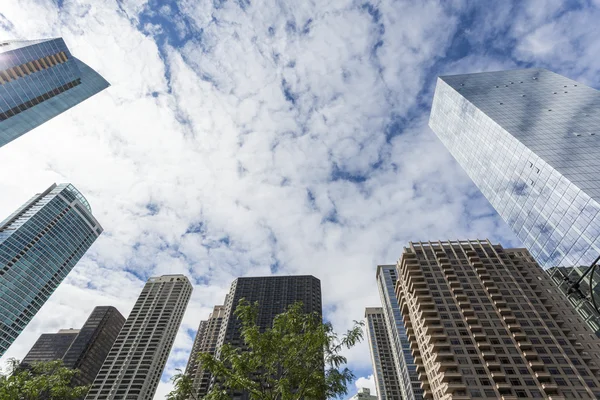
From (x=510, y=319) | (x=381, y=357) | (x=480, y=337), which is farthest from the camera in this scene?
(x=381, y=357)

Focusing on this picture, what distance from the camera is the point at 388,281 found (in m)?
159

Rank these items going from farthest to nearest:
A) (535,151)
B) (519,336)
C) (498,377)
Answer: (519,336), (535,151), (498,377)

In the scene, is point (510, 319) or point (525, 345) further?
point (510, 319)

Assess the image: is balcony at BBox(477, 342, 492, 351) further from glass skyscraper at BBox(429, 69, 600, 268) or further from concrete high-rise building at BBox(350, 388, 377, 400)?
concrete high-rise building at BBox(350, 388, 377, 400)

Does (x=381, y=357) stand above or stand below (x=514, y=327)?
above

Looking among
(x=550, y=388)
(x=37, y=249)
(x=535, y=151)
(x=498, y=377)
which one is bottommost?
(x=550, y=388)

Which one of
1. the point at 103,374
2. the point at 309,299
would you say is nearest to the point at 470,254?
the point at 309,299

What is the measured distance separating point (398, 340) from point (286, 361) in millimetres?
139393

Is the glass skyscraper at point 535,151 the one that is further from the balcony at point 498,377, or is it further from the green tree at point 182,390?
the green tree at point 182,390

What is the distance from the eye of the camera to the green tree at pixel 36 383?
54.6 ft

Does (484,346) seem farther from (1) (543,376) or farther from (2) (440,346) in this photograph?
(1) (543,376)

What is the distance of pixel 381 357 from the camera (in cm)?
16838

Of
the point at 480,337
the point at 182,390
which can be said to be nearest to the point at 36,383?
the point at 182,390

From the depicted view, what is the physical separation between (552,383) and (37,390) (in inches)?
3351
